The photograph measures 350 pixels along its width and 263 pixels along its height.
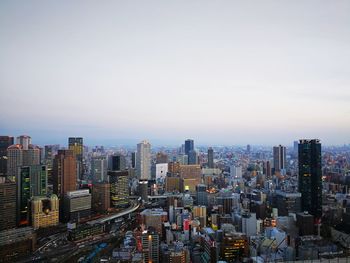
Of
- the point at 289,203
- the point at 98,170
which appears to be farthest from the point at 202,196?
the point at 98,170

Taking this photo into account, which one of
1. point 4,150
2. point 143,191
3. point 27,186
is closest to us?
point 4,150

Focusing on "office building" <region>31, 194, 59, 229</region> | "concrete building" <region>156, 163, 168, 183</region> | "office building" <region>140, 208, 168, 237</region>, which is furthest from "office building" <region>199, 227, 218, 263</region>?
"concrete building" <region>156, 163, 168, 183</region>

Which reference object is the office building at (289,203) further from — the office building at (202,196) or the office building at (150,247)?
the office building at (150,247)

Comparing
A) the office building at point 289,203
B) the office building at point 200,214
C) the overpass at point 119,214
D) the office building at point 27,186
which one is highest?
the office building at point 27,186

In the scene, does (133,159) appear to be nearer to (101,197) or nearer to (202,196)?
(101,197)

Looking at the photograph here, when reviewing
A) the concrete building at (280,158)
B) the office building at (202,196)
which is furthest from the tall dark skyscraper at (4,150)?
the concrete building at (280,158)

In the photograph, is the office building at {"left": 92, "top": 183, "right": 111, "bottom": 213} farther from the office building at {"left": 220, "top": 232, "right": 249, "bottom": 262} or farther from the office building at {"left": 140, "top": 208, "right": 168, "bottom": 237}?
the office building at {"left": 220, "top": 232, "right": 249, "bottom": 262}
